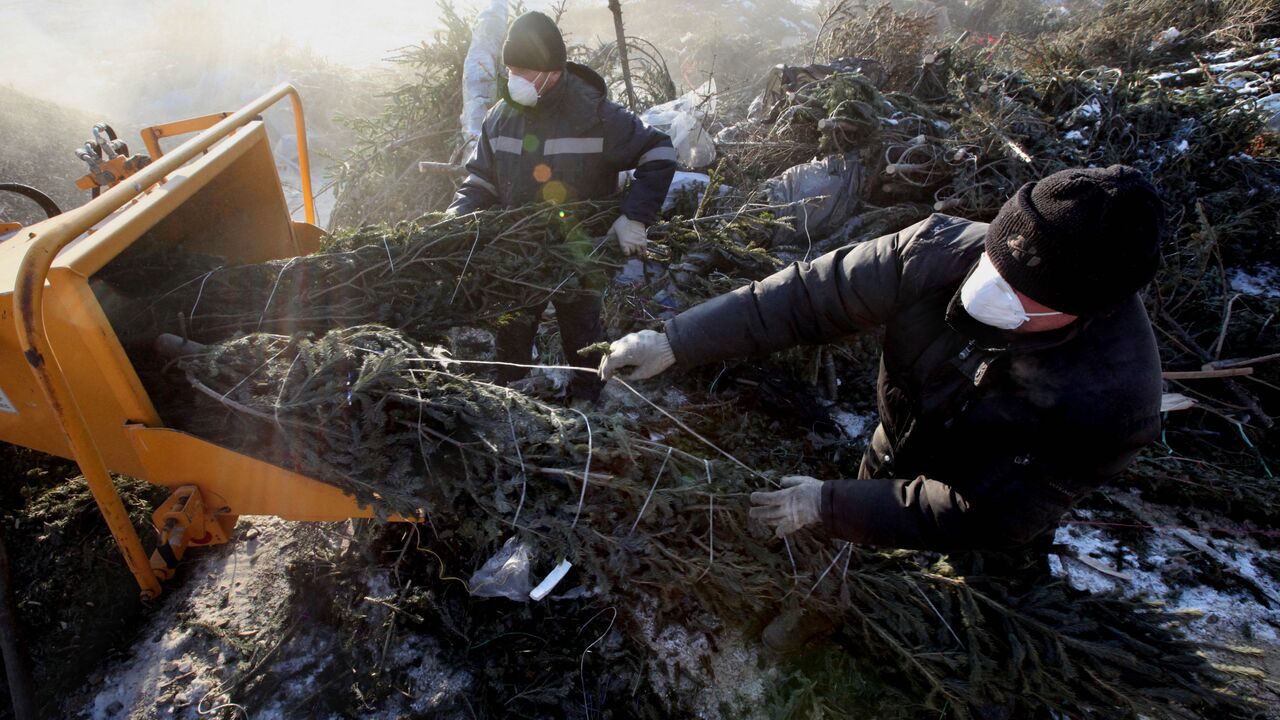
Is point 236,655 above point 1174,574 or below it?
above

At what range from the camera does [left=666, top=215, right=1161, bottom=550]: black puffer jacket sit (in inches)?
61.2

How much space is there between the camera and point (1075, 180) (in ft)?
4.53

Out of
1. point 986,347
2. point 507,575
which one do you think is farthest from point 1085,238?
point 507,575

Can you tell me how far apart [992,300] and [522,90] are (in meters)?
2.46

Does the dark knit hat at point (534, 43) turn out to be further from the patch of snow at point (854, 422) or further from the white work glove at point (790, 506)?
the patch of snow at point (854, 422)

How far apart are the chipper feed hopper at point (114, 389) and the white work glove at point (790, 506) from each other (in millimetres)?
1497

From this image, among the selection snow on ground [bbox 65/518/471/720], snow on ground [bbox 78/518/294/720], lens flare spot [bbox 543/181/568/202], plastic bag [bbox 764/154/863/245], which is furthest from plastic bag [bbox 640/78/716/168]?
snow on ground [bbox 78/518/294/720]

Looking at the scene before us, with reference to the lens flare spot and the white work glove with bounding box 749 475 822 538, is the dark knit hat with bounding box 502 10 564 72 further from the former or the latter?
the white work glove with bounding box 749 475 822 538

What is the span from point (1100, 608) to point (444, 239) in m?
3.33

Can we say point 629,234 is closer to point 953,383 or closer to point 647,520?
point 647,520

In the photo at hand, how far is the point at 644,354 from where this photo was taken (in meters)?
2.13

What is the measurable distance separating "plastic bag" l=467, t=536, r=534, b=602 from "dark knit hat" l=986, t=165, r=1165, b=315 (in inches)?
80.0

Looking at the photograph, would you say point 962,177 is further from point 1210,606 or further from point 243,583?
point 243,583

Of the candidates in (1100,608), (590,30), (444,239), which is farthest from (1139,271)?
(590,30)
